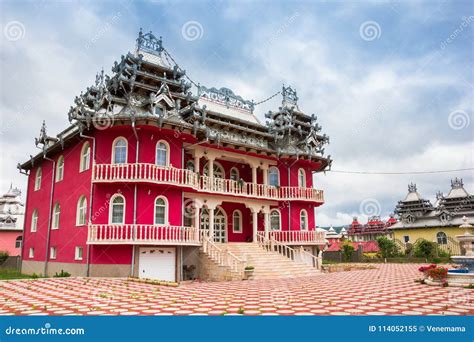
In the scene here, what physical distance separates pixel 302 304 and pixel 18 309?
6826 mm

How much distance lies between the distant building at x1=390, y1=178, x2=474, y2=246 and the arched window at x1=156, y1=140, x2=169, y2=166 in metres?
32.8

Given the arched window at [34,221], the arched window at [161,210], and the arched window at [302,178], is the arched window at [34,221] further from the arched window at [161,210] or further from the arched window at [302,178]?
the arched window at [302,178]

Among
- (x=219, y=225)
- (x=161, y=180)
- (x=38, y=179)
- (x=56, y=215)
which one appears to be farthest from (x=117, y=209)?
(x=38, y=179)

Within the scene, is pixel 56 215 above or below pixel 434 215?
below

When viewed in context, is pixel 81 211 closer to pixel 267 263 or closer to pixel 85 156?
pixel 85 156

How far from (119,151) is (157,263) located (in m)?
5.91

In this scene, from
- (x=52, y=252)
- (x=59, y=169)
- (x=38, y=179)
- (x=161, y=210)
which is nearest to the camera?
(x=161, y=210)

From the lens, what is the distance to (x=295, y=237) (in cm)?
2384

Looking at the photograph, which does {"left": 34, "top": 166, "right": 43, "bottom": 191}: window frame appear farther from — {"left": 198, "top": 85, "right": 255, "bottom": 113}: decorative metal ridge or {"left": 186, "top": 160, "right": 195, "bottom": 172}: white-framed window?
{"left": 198, "top": 85, "right": 255, "bottom": 113}: decorative metal ridge

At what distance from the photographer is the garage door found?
56.2 feet

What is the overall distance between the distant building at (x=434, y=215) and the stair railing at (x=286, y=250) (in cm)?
2224

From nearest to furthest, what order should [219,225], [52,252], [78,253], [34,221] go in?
[78,253]
[52,252]
[219,225]
[34,221]
